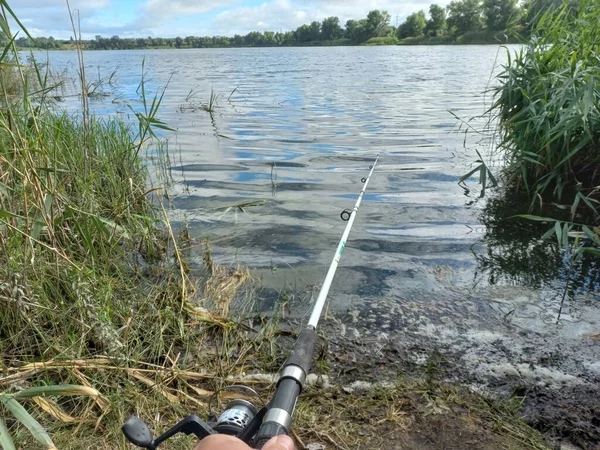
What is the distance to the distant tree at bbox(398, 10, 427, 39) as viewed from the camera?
87.6 m

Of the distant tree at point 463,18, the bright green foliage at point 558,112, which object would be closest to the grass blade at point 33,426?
the bright green foliage at point 558,112

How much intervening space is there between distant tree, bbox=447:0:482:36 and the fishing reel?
60.2 m

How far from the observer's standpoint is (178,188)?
275 inches

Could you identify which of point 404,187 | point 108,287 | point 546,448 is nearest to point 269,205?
point 404,187

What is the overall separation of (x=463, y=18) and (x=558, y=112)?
7029cm

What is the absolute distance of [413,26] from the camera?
291ft

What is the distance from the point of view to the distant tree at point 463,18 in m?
57.9

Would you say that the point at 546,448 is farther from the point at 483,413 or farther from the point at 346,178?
the point at 346,178

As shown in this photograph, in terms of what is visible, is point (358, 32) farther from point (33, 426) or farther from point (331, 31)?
Answer: point (33, 426)

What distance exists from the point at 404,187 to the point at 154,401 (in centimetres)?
527

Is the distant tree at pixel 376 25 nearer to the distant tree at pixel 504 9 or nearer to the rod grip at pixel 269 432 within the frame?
the distant tree at pixel 504 9

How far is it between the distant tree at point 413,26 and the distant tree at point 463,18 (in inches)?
546

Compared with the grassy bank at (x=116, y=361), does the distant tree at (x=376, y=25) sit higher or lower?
higher

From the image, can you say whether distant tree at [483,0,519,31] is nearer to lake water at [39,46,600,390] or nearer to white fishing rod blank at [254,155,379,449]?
lake water at [39,46,600,390]
